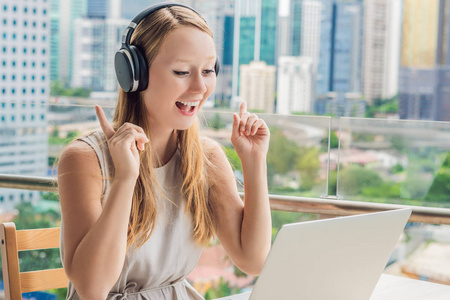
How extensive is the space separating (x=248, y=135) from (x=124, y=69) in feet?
0.99

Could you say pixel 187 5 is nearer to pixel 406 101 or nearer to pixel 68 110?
pixel 68 110

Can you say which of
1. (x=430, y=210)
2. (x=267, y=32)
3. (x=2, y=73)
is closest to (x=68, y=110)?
(x=430, y=210)

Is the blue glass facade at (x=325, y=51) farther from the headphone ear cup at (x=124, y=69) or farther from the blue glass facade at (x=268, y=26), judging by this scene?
the headphone ear cup at (x=124, y=69)

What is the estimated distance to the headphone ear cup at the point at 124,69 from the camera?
1.06m

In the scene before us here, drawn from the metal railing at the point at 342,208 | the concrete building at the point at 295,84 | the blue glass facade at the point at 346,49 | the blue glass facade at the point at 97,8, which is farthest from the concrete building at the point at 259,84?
the metal railing at the point at 342,208

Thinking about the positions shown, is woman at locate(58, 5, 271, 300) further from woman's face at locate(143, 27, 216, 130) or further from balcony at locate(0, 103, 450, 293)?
balcony at locate(0, 103, 450, 293)

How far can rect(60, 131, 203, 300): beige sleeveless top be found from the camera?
111 cm

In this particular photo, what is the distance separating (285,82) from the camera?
20781mm

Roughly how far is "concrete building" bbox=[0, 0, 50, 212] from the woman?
0.94 m

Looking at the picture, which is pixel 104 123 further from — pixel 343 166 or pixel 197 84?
pixel 343 166

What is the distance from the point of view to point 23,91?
15.6 meters

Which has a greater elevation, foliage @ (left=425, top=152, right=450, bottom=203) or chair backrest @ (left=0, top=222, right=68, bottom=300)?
foliage @ (left=425, top=152, right=450, bottom=203)

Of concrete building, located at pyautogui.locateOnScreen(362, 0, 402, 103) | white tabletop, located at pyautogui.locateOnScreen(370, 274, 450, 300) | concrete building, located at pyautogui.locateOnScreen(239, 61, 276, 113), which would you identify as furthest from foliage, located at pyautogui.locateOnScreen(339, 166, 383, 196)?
concrete building, located at pyautogui.locateOnScreen(362, 0, 402, 103)

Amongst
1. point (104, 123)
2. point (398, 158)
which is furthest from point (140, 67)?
point (398, 158)
